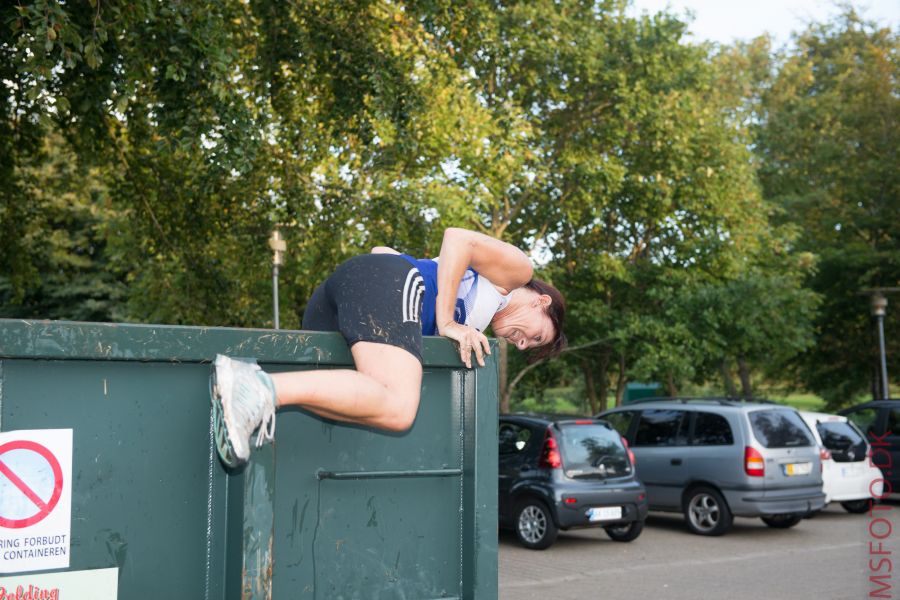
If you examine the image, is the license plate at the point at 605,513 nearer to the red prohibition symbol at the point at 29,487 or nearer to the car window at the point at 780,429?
the car window at the point at 780,429

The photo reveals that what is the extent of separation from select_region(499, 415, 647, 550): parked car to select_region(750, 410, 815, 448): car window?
1.86 metres

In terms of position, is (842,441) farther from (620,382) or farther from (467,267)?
(620,382)

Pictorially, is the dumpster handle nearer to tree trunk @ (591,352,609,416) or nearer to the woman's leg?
the woman's leg

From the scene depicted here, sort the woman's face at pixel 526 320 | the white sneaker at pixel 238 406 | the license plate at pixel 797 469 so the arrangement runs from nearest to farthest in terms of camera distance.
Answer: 1. the white sneaker at pixel 238 406
2. the woman's face at pixel 526 320
3. the license plate at pixel 797 469

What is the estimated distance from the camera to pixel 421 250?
55.6 feet

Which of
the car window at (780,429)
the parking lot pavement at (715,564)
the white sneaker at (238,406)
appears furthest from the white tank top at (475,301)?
the car window at (780,429)

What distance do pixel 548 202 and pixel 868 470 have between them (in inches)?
463

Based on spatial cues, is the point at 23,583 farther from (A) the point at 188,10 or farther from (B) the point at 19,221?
(B) the point at 19,221

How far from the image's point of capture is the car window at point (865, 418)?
16.5 metres

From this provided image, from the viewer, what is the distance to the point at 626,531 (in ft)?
40.5

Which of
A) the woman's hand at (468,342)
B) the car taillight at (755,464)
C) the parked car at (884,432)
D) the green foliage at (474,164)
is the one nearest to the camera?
the woman's hand at (468,342)

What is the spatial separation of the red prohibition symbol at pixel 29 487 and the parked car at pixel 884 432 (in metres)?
15.7

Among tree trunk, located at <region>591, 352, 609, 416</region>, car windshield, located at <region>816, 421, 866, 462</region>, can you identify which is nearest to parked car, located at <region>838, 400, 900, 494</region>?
car windshield, located at <region>816, 421, 866, 462</region>

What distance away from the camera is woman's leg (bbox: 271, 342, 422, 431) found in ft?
8.14
